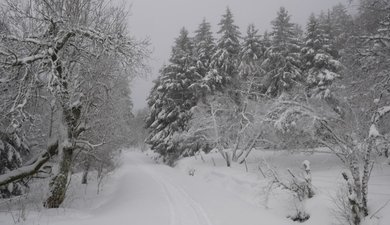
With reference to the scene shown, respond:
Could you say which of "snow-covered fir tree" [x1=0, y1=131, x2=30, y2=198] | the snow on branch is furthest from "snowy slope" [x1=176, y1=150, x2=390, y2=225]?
"snow-covered fir tree" [x1=0, y1=131, x2=30, y2=198]

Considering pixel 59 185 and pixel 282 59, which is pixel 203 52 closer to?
pixel 282 59

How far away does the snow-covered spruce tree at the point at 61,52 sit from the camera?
30.1ft

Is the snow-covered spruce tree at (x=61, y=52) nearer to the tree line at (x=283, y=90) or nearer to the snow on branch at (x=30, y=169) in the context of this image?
the snow on branch at (x=30, y=169)

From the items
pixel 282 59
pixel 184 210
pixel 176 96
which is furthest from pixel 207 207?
pixel 176 96

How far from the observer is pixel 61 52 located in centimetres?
1016

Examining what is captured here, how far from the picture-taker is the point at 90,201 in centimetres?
1736

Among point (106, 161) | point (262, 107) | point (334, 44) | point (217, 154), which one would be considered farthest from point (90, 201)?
point (334, 44)

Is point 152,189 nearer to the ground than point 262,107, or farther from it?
nearer to the ground

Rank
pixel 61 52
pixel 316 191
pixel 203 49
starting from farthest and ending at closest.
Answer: pixel 203 49, pixel 316 191, pixel 61 52

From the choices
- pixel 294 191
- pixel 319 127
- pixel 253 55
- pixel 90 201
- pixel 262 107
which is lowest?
pixel 90 201

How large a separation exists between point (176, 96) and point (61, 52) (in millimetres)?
24258

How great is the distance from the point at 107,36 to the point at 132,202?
7980 millimetres

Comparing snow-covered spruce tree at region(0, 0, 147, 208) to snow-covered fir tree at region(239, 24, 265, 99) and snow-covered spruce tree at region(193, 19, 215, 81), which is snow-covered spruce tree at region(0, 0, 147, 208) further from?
snow-covered spruce tree at region(193, 19, 215, 81)

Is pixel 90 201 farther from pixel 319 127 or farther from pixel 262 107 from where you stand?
pixel 262 107
